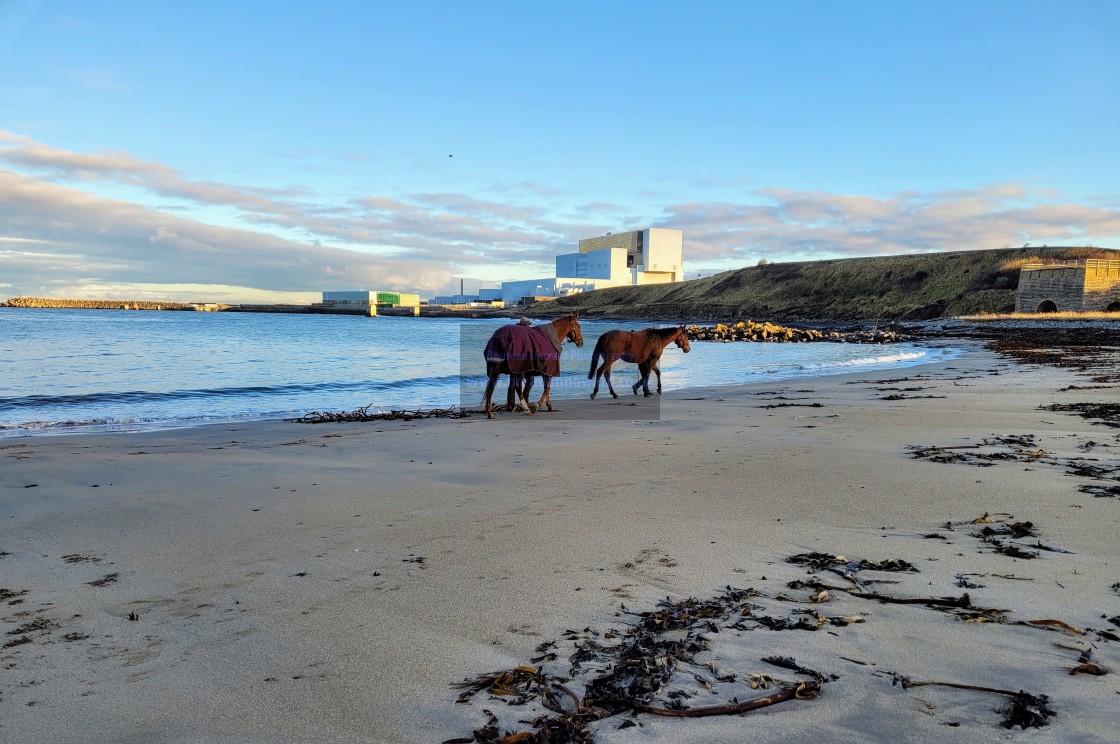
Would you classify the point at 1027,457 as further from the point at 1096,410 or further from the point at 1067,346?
the point at 1067,346

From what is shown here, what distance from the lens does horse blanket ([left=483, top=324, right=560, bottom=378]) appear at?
1081cm

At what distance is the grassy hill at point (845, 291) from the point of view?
7175cm

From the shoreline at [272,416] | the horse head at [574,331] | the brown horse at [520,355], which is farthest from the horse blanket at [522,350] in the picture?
the shoreline at [272,416]

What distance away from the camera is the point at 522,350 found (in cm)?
1089

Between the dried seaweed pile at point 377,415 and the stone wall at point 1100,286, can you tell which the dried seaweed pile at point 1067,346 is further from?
the dried seaweed pile at point 377,415

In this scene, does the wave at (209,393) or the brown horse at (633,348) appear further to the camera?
the brown horse at (633,348)

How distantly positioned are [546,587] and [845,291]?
91830 mm

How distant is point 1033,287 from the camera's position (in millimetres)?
55469

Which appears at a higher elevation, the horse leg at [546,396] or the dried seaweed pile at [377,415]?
the horse leg at [546,396]

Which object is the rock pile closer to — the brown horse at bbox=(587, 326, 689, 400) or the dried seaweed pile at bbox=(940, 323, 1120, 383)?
the dried seaweed pile at bbox=(940, 323, 1120, 383)

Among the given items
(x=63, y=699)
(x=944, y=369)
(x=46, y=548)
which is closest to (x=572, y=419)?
(x=46, y=548)

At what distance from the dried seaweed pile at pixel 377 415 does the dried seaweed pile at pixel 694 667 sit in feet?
27.5

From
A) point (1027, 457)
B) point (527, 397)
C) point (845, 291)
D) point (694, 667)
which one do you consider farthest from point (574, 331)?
point (845, 291)

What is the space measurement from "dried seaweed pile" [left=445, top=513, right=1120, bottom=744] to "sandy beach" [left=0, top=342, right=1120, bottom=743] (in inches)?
0.7
